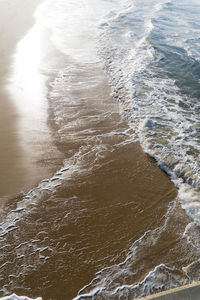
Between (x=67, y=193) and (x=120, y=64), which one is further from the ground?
(x=120, y=64)

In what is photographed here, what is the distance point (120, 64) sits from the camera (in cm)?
1177

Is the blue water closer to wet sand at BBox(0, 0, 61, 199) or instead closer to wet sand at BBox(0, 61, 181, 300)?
wet sand at BBox(0, 61, 181, 300)

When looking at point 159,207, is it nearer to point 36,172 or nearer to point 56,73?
point 36,172

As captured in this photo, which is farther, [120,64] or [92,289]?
[120,64]

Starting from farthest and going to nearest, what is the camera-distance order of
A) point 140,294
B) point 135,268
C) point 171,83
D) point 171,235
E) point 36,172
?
1. point 171,83
2. point 36,172
3. point 171,235
4. point 135,268
5. point 140,294

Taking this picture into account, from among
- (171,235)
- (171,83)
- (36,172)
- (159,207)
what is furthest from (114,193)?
(171,83)

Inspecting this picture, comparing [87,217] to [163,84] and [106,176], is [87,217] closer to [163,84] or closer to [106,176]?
[106,176]

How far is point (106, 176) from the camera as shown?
19.4 feet

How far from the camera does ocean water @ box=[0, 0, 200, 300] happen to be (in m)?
4.22

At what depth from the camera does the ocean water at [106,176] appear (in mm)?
4219

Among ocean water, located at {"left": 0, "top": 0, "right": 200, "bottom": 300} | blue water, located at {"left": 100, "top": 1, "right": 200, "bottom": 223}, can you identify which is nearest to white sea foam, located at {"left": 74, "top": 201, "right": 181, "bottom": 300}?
ocean water, located at {"left": 0, "top": 0, "right": 200, "bottom": 300}

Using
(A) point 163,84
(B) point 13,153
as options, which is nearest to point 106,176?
(B) point 13,153

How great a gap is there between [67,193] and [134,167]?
64.4 inches

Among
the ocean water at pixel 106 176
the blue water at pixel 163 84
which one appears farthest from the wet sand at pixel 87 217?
the blue water at pixel 163 84
